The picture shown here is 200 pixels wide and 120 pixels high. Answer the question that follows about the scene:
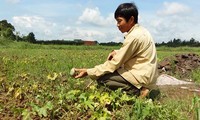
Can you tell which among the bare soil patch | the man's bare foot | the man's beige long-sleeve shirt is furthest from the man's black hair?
the bare soil patch

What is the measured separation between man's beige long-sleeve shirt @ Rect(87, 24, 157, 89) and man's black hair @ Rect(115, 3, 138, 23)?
153 mm

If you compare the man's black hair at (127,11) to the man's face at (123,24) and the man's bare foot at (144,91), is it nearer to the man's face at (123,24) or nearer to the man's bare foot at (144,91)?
the man's face at (123,24)

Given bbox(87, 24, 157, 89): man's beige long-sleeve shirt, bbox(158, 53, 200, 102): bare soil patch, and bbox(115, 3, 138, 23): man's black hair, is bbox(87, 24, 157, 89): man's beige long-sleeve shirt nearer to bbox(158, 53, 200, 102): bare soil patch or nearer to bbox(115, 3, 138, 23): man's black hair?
bbox(115, 3, 138, 23): man's black hair

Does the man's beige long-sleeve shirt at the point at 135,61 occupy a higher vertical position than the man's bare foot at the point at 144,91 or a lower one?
higher

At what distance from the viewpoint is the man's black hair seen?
4.97m

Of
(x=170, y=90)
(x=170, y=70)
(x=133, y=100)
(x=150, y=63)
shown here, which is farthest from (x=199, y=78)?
(x=133, y=100)

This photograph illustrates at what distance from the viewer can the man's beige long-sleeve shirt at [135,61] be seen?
4.88 meters

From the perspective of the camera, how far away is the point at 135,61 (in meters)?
5.02

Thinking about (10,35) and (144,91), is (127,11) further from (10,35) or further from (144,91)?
(10,35)

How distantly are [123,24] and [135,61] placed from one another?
48 cm

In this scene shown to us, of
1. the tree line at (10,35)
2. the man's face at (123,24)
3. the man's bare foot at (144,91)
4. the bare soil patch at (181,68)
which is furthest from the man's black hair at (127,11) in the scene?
the tree line at (10,35)

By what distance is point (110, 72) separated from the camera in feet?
16.4

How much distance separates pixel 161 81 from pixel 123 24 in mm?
3175

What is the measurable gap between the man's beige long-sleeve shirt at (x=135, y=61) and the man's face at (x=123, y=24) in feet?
0.19
